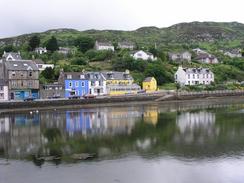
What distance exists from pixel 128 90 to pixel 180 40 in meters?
123

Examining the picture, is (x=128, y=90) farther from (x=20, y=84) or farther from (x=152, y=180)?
(x=152, y=180)

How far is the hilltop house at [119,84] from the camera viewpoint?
8038 centimetres

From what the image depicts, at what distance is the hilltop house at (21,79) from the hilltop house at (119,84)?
50.1ft

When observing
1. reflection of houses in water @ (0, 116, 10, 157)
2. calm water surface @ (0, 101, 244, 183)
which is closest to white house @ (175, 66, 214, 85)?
calm water surface @ (0, 101, 244, 183)

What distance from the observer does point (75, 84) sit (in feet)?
248

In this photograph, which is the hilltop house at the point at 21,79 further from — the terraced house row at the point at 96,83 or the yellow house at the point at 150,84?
the yellow house at the point at 150,84

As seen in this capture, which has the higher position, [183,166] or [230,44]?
[230,44]

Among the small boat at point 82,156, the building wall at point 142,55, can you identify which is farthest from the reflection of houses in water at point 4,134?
the building wall at point 142,55

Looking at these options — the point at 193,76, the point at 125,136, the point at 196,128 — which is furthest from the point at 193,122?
the point at 193,76

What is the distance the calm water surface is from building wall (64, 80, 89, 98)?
31.1 metres

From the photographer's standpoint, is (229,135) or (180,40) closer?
(229,135)

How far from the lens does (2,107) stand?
198ft

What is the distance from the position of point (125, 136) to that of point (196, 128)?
7.90 m

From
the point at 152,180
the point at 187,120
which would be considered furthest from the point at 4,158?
the point at 187,120
